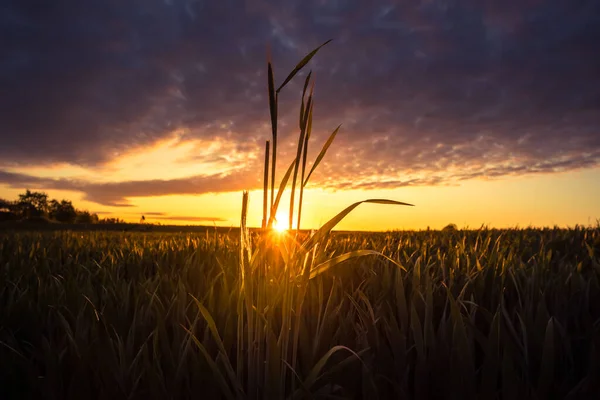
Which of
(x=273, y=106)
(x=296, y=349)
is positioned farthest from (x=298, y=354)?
(x=273, y=106)

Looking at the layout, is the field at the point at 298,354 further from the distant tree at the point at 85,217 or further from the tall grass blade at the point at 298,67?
the distant tree at the point at 85,217

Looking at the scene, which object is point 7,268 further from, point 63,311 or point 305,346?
point 305,346

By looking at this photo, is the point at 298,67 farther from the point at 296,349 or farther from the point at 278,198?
the point at 296,349

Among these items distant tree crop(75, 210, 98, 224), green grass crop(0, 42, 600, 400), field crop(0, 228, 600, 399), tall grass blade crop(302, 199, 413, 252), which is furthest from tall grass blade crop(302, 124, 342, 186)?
distant tree crop(75, 210, 98, 224)

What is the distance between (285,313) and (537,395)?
0.74 metres

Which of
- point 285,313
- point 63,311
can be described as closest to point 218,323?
point 285,313

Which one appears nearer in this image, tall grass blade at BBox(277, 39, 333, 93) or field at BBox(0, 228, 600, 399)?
tall grass blade at BBox(277, 39, 333, 93)

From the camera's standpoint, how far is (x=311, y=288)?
1.91 meters

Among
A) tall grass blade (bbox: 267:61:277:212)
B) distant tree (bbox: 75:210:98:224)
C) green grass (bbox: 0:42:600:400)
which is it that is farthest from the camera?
distant tree (bbox: 75:210:98:224)

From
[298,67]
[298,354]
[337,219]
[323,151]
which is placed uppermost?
[298,67]

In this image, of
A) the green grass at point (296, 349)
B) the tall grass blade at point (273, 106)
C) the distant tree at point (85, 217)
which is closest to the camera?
the tall grass blade at point (273, 106)

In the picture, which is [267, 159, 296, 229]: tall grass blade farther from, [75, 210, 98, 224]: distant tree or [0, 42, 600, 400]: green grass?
[75, 210, 98, 224]: distant tree

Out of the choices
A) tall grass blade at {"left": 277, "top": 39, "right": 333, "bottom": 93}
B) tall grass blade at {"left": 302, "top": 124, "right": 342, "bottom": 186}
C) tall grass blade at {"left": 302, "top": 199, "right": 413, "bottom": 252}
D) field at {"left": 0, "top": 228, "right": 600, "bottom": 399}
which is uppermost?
tall grass blade at {"left": 277, "top": 39, "right": 333, "bottom": 93}

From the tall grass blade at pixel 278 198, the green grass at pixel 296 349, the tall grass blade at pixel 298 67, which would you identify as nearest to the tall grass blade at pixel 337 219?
the green grass at pixel 296 349
